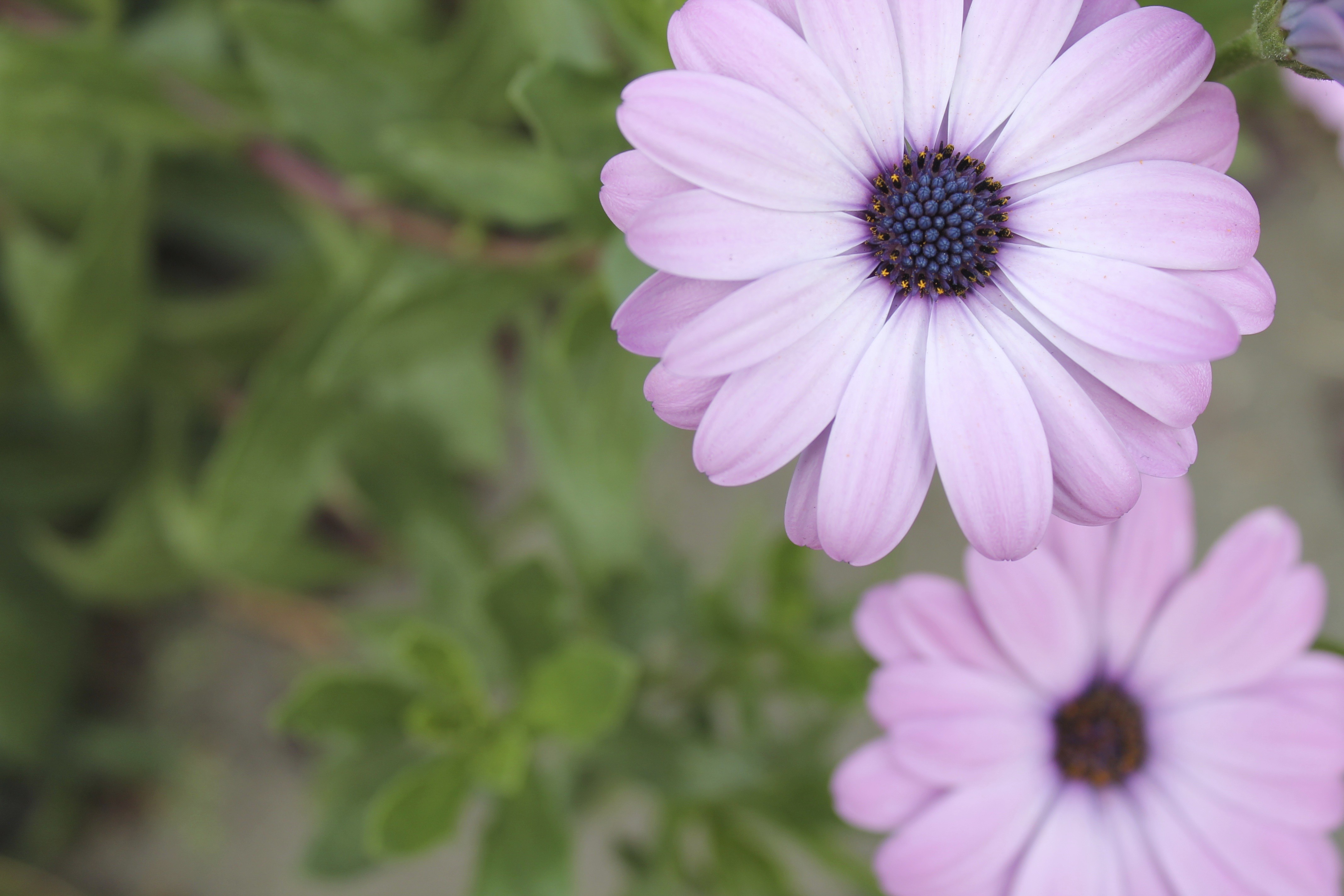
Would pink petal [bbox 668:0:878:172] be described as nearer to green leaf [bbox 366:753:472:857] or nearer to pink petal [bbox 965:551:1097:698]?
pink petal [bbox 965:551:1097:698]

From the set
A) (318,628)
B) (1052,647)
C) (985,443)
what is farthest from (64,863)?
(985,443)

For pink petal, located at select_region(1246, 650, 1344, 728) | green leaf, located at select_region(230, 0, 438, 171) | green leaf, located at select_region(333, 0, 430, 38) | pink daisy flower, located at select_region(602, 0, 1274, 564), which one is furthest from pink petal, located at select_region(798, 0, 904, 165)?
green leaf, located at select_region(333, 0, 430, 38)

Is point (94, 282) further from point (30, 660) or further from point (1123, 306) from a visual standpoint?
point (1123, 306)

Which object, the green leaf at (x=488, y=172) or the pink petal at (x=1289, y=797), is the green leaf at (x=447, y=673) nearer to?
the green leaf at (x=488, y=172)

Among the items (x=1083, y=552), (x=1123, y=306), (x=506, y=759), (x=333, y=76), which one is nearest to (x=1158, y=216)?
(x=1123, y=306)

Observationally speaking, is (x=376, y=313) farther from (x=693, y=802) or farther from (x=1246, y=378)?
(x=1246, y=378)
